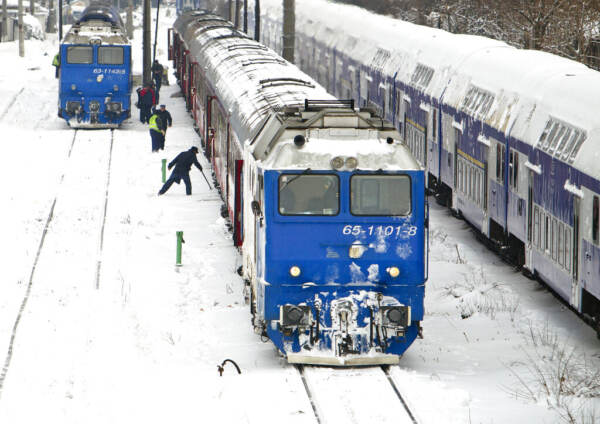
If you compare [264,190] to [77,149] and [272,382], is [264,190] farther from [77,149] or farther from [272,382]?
[77,149]

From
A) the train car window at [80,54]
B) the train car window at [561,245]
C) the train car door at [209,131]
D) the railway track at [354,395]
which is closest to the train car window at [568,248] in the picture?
the train car window at [561,245]

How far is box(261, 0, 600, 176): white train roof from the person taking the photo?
48.7ft

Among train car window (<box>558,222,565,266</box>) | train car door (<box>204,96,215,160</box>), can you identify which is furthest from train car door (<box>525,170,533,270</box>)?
train car door (<box>204,96,215,160</box>)

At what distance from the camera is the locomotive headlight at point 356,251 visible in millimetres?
12594

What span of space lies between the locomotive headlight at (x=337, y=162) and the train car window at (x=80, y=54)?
21544 millimetres

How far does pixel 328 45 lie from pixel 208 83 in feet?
38.1

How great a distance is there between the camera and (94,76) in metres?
32.8

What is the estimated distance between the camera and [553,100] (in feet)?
52.2

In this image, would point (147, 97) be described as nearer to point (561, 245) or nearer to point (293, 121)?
point (561, 245)

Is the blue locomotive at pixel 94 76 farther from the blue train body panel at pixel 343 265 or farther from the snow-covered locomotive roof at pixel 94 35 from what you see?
the blue train body panel at pixel 343 265

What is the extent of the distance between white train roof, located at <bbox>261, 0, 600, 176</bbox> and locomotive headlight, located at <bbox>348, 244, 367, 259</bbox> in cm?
308

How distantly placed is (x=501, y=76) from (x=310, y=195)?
7.24 meters

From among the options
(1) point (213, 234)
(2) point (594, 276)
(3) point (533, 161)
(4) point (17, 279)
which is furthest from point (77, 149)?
(2) point (594, 276)

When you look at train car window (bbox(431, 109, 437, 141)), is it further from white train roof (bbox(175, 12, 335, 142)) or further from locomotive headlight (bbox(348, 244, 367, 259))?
locomotive headlight (bbox(348, 244, 367, 259))
